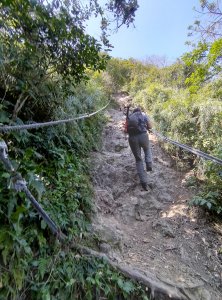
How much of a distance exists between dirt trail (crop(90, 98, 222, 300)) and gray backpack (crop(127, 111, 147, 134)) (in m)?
1.07

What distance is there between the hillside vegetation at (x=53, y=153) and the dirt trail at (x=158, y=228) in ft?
1.19

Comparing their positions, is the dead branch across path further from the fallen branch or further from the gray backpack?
the gray backpack

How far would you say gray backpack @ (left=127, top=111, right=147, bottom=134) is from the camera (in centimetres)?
499

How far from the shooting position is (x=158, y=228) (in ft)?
12.7

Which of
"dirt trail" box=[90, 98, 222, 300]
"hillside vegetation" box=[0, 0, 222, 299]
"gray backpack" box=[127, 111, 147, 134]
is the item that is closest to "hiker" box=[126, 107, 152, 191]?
"gray backpack" box=[127, 111, 147, 134]

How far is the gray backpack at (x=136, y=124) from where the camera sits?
499cm

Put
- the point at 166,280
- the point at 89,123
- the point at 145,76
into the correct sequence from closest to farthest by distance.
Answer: the point at 166,280 → the point at 89,123 → the point at 145,76

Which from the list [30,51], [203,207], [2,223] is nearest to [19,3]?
[30,51]

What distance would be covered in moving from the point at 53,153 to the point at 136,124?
2186 millimetres

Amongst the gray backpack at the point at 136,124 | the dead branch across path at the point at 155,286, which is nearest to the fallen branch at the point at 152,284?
the dead branch across path at the point at 155,286

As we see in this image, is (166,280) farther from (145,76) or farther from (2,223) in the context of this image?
(145,76)

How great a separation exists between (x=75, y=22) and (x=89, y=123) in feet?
10.0

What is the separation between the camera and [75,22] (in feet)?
11.4

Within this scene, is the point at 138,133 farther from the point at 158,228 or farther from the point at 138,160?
the point at 158,228
